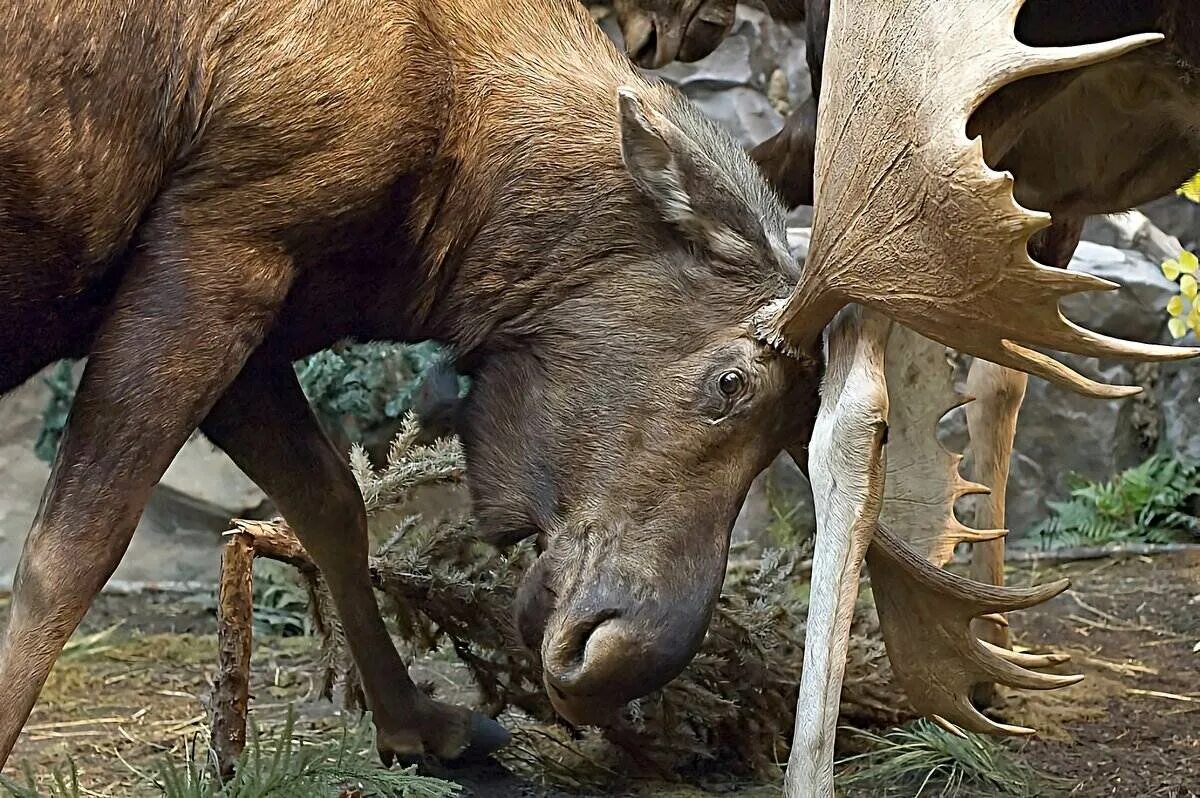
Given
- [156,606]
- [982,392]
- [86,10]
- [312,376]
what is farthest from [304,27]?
[156,606]

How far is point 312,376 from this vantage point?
5918mm

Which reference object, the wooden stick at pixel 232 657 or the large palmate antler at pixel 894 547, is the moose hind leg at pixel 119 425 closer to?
the wooden stick at pixel 232 657

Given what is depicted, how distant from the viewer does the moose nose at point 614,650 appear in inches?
110

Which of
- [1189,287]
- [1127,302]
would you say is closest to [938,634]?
[1189,287]

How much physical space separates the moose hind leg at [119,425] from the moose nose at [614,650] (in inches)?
33.2

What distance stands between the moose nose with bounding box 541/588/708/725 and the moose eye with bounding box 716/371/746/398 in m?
0.45

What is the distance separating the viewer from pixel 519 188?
2922 millimetres

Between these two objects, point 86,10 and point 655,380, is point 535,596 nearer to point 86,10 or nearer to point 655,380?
point 655,380

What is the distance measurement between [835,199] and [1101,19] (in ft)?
2.56

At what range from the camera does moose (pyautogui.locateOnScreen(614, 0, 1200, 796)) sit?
240 cm

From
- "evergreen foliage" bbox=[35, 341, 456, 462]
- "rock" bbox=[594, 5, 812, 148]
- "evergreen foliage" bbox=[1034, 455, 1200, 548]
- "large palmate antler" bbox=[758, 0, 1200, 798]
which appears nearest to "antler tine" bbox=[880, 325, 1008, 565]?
"large palmate antler" bbox=[758, 0, 1200, 798]

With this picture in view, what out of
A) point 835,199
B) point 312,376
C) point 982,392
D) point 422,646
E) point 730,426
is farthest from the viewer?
point 312,376

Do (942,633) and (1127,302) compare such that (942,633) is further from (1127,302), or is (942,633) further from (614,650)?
(1127,302)

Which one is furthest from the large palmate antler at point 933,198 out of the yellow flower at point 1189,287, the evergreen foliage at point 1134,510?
the evergreen foliage at point 1134,510
